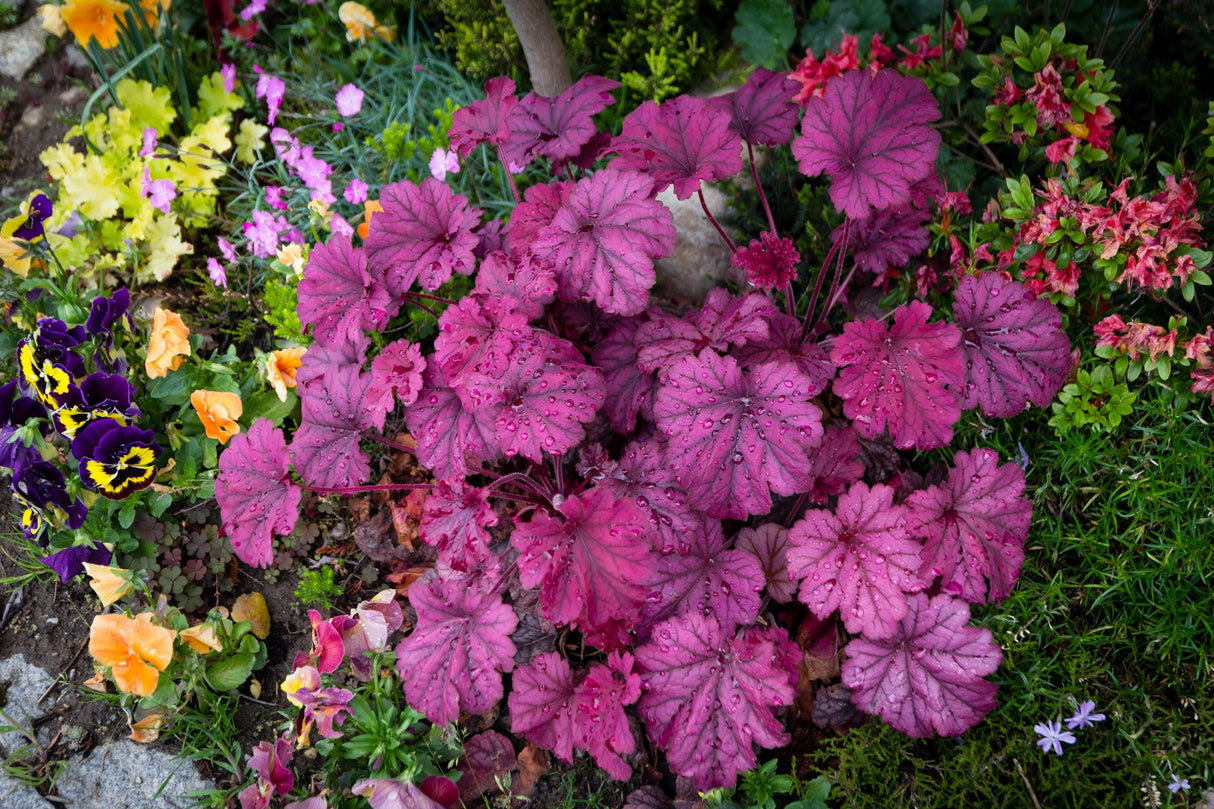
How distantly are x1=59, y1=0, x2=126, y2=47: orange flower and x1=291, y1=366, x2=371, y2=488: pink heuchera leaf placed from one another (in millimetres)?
2081

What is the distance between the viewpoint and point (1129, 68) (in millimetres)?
2773

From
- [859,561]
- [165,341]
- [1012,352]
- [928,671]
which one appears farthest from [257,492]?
[1012,352]

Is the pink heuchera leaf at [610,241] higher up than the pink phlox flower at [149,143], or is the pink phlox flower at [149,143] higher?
the pink phlox flower at [149,143]

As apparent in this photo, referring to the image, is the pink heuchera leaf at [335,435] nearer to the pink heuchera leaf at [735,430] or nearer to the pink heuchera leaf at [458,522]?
the pink heuchera leaf at [458,522]

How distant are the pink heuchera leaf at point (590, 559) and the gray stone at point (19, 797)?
1.48 m

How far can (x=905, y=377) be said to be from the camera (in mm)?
1740

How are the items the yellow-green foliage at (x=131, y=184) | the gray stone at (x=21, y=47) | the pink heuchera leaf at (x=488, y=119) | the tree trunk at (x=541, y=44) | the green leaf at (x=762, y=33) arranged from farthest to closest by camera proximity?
the gray stone at (x=21, y=47) < the green leaf at (x=762, y=33) < the yellow-green foliage at (x=131, y=184) < the tree trunk at (x=541, y=44) < the pink heuchera leaf at (x=488, y=119)

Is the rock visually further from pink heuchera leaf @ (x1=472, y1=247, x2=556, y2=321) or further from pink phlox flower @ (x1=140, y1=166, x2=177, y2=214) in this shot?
pink phlox flower @ (x1=140, y1=166, x2=177, y2=214)

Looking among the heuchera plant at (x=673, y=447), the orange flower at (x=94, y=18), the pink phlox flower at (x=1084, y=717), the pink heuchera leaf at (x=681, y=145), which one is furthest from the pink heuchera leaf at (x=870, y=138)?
the orange flower at (x=94, y=18)

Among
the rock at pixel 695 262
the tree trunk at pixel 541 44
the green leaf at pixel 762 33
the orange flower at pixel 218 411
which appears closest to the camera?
the orange flower at pixel 218 411

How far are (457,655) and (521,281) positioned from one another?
891mm

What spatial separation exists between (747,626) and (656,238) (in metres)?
1.02

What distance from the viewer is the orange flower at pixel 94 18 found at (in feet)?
9.71

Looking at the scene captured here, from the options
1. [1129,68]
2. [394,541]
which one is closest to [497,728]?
[394,541]
